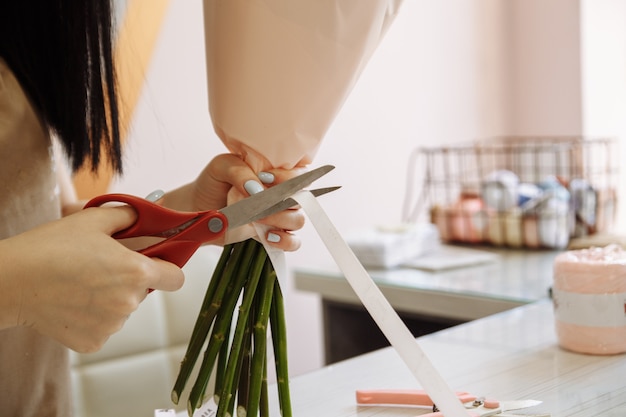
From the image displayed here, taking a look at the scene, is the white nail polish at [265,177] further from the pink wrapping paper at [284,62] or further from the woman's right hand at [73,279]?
the woman's right hand at [73,279]

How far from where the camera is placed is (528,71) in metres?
2.72

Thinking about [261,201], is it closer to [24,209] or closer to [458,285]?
[24,209]

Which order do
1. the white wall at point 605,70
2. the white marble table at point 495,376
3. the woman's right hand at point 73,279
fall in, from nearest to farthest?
the woman's right hand at point 73,279
the white marble table at point 495,376
the white wall at point 605,70

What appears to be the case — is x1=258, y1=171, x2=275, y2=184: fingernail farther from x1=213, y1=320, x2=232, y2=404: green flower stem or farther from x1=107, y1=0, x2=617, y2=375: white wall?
x1=107, y1=0, x2=617, y2=375: white wall

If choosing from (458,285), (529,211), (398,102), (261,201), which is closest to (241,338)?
(261,201)

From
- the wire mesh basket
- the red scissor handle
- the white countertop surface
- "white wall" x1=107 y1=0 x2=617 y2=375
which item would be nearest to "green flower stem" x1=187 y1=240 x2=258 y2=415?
the red scissor handle

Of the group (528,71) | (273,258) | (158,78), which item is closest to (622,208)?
(528,71)

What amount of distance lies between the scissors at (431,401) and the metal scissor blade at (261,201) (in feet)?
0.75

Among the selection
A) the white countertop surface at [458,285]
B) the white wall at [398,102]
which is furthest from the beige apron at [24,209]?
the white wall at [398,102]

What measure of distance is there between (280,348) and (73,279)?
0.74ft

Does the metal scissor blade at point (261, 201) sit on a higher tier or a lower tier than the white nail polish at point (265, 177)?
lower

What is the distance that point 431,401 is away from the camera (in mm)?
788

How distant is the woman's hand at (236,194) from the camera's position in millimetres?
745

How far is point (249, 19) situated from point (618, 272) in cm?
50
